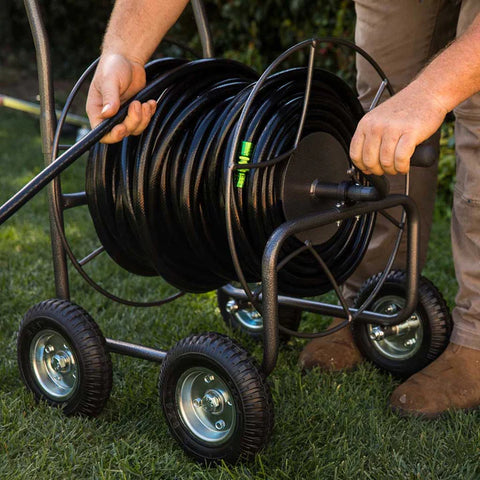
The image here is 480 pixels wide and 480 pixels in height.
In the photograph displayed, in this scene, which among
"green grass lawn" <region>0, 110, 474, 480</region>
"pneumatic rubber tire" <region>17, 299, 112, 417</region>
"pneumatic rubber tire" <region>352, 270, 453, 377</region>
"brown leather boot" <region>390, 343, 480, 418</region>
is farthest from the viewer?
"pneumatic rubber tire" <region>352, 270, 453, 377</region>

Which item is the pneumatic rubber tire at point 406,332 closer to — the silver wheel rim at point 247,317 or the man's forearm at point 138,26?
the silver wheel rim at point 247,317

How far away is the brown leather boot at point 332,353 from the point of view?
227 cm

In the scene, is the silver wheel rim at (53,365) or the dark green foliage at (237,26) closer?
the silver wheel rim at (53,365)

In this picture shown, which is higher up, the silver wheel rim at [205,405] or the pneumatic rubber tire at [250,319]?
the silver wheel rim at [205,405]

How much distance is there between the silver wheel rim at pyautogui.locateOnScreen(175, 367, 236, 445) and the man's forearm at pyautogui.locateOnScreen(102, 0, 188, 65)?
0.82 metres

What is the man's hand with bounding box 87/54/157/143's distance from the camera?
175cm

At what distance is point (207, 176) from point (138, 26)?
45cm

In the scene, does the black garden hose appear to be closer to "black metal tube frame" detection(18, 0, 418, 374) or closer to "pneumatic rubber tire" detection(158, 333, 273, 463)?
"black metal tube frame" detection(18, 0, 418, 374)

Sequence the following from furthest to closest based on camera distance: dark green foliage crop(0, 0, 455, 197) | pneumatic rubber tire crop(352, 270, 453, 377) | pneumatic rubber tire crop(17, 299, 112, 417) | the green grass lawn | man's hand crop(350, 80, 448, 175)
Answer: dark green foliage crop(0, 0, 455, 197)
pneumatic rubber tire crop(352, 270, 453, 377)
pneumatic rubber tire crop(17, 299, 112, 417)
the green grass lawn
man's hand crop(350, 80, 448, 175)

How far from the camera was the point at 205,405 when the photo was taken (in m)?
1.76

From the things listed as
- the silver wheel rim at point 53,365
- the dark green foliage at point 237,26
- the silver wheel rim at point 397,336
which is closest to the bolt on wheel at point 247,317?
the silver wheel rim at point 397,336

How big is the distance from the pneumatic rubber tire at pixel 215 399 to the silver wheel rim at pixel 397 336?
2.10ft

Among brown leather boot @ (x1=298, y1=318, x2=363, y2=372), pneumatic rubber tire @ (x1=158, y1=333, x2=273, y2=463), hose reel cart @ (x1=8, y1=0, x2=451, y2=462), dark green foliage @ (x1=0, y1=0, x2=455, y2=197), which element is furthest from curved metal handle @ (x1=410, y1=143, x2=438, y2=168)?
dark green foliage @ (x1=0, y1=0, x2=455, y2=197)

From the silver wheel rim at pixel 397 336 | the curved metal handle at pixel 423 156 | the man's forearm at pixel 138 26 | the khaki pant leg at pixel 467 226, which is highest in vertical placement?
the man's forearm at pixel 138 26
